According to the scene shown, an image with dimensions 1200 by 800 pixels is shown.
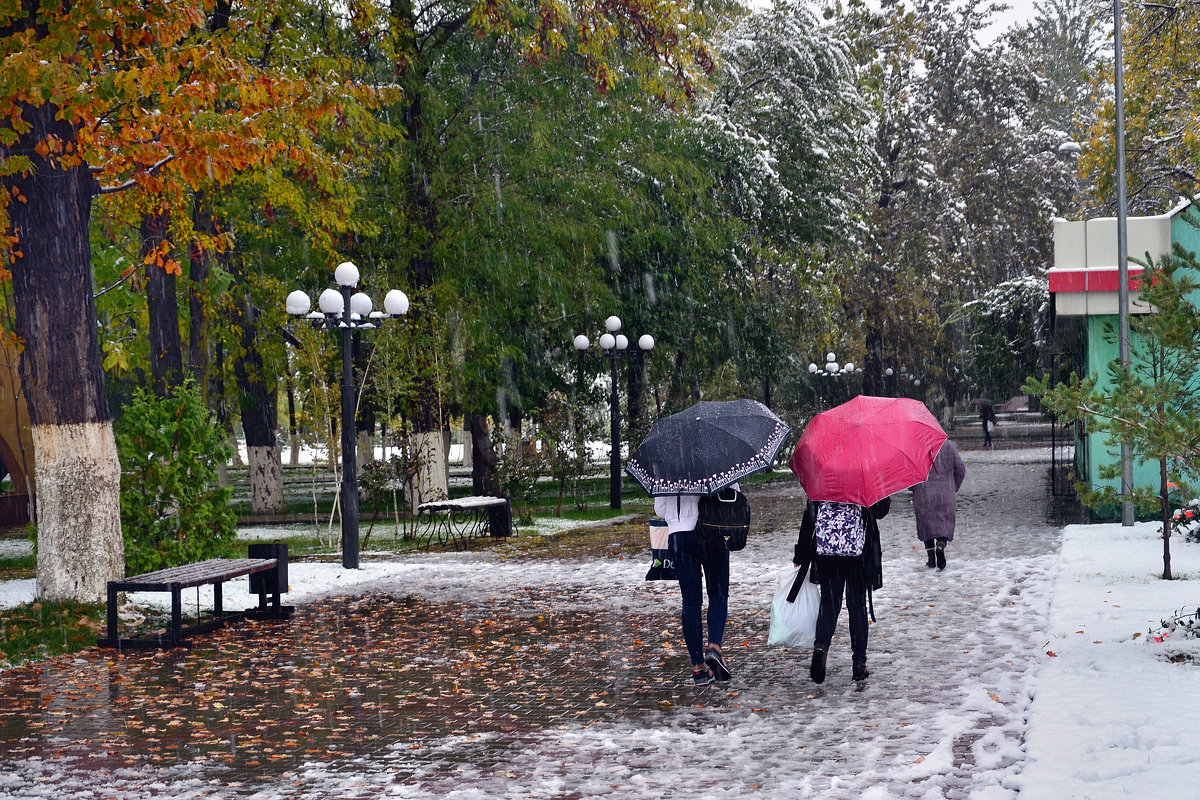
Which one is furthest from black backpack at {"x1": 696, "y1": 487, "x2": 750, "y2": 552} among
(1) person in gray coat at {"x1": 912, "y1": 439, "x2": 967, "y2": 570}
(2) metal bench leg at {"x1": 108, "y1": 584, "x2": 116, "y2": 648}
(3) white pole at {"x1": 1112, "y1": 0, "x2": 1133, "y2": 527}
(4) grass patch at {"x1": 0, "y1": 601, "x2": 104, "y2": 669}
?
(3) white pole at {"x1": 1112, "y1": 0, "x2": 1133, "y2": 527}

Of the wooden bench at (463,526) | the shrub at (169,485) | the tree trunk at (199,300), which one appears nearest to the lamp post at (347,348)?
the wooden bench at (463,526)

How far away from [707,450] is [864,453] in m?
1.03

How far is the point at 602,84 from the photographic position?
18125mm

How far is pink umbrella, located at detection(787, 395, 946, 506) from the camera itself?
786 centimetres

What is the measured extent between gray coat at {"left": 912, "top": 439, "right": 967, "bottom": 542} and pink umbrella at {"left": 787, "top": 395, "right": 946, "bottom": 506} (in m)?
5.55

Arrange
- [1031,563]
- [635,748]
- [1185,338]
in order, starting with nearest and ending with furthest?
1. [635,748]
2. [1185,338]
3. [1031,563]

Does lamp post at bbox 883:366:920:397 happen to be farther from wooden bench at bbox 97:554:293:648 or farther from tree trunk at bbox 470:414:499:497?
wooden bench at bbox 97:554:293:648

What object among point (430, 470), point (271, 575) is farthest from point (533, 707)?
point (430, 470)

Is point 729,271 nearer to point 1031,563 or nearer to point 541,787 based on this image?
point 1031,563

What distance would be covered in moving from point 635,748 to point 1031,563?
8808mm

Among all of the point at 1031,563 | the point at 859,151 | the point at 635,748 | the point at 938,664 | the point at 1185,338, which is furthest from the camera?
the point at 859,151

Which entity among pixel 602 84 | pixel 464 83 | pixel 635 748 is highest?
pixel 464 83

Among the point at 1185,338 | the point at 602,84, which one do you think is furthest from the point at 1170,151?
the point at 1185,338

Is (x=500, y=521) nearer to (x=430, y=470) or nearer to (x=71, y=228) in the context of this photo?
(x=430, y=470)
